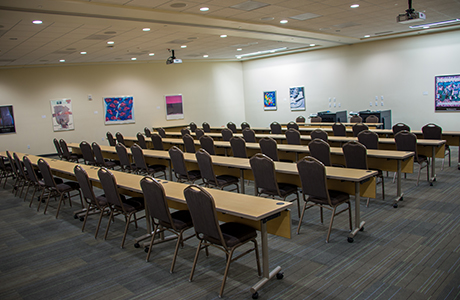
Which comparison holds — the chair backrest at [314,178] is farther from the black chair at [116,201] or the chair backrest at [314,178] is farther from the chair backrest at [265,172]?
the black chair at [116,201]

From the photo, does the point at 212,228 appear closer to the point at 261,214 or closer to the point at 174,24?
the point at 261,214

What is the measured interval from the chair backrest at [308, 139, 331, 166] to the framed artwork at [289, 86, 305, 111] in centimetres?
1041

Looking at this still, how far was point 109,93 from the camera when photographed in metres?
15.4

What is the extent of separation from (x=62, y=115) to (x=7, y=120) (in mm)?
1899

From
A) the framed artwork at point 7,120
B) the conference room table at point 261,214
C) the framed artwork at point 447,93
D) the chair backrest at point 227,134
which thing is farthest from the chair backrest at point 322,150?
the framed artwork at point 7,120

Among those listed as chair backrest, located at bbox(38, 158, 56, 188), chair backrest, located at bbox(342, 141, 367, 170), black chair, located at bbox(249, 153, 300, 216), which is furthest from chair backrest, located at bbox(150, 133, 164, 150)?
chair backrest, located at bbox(342, 141, 367, 170)

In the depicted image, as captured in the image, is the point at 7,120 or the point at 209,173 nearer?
the point at 209,173

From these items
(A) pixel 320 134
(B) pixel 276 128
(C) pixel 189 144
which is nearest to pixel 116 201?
(C) pixel 189 144

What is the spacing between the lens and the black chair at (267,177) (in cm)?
471

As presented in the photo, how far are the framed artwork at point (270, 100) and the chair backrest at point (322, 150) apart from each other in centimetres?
1141

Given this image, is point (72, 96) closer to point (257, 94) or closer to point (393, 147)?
point (257, 94)

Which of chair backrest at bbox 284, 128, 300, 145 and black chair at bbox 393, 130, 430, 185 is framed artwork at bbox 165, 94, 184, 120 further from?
black chair at bbox 393, 130, 430, 185

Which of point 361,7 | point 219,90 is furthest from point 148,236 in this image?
point 219,90

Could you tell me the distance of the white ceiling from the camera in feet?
22.1
